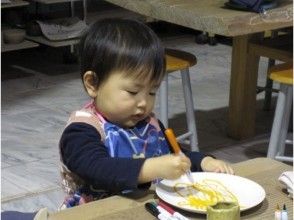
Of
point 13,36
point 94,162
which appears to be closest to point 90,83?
point 94,162

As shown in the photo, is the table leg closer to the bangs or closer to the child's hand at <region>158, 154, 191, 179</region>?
the bangs

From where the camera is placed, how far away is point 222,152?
10.6ft

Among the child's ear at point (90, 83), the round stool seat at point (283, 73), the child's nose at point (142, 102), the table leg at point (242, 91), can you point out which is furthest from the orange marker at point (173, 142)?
the table leg at point (242, 91)

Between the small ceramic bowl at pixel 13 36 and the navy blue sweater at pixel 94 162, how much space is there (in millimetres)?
3327

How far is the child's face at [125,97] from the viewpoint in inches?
54.2

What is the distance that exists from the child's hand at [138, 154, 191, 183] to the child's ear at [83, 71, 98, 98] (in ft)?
0.89

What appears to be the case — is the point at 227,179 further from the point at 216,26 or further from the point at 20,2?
the point at 20,2

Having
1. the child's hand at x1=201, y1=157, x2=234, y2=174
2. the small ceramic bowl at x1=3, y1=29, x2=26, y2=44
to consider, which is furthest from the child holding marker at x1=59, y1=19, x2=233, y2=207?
the small ceramic bowl at x1=3, y1=29, x2=26, y2=44

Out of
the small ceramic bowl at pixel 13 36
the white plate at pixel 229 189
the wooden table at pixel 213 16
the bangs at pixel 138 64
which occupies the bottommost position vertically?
the small ceramic bowl at pixel 13 36

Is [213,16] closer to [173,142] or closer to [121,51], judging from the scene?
[121,51]

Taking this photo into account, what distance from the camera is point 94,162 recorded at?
129 cm

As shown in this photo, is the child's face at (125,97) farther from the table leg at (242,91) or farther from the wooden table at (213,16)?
the table leg at (242,91)

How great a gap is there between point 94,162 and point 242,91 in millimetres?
2176

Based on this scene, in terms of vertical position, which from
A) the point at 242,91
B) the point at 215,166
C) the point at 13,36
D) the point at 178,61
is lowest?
the point at 13,36
